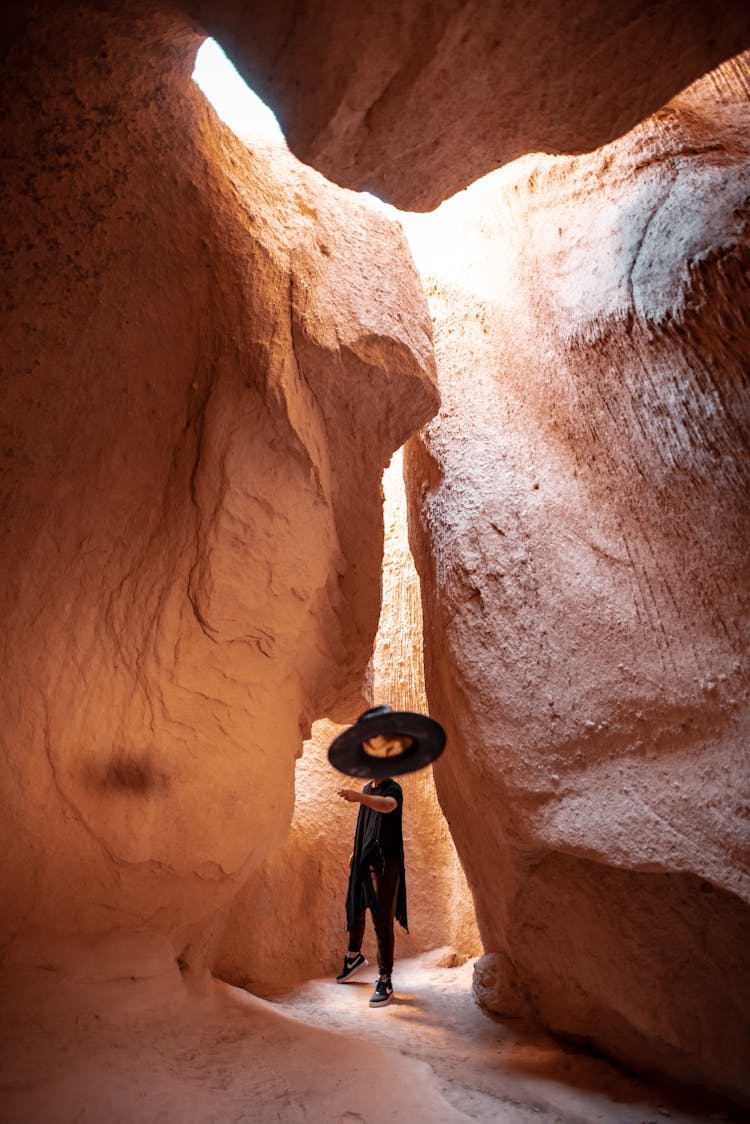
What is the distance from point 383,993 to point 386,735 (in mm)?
3486

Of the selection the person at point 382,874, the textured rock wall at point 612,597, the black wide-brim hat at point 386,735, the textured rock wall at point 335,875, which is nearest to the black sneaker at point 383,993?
the person at point 382,874

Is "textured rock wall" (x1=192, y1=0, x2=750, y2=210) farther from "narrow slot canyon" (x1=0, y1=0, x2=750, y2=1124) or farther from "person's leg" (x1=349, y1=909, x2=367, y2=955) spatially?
"person's leg" (x1=349, y1=909, x2=367, y2=955)

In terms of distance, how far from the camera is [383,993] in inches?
191

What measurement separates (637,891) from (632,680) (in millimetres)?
1041

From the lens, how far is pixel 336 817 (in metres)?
6.32

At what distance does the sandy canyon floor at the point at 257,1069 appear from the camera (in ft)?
9.06

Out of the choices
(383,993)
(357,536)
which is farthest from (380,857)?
(357,536)

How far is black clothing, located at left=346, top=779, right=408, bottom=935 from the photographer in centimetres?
485

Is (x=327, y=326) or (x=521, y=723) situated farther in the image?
(x=521, y=723)

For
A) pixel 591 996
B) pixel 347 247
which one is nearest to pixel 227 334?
pixel 347 247

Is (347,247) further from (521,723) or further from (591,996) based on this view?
(591,996)

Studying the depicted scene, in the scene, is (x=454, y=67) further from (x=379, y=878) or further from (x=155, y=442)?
(x=379, y=878)

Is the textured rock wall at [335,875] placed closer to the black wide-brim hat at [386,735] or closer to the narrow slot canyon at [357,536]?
the narrow slot canyon at [357,536]

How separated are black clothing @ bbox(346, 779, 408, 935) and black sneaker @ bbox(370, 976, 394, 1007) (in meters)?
0.34
